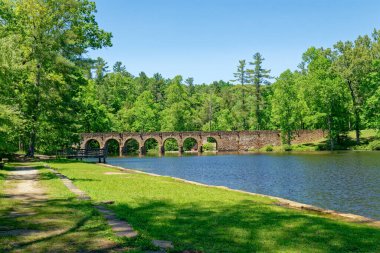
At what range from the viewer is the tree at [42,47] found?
107ft

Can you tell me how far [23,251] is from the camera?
6.99m

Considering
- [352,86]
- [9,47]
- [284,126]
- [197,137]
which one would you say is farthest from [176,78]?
[9,47]

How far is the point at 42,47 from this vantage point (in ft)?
107

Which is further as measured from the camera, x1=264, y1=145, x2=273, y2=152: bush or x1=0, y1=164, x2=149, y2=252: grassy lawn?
x1=264, y1=145, x2=273, y2=152: bush

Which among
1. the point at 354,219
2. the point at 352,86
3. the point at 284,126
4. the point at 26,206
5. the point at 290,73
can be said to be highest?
the point at 290,73

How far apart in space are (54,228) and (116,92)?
99.7 m

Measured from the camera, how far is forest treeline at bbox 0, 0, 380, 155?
3244 cm

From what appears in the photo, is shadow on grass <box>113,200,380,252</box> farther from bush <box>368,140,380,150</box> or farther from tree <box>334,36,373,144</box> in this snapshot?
tree <box>334,36,373,144</box>

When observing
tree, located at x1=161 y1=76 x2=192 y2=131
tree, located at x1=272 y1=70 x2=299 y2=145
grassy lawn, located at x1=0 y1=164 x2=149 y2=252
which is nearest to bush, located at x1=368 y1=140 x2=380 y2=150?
tree, located at x1=272 y1=70 x2=299 y2=145

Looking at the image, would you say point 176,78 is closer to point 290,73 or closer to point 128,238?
point 290,73

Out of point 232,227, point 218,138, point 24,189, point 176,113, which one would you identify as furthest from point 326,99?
point 232,227

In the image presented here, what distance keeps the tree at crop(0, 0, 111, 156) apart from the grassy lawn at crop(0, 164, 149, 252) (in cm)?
2172

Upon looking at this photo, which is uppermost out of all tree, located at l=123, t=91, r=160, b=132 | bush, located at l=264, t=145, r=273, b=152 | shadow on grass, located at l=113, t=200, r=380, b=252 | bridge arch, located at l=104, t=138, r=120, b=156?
tree, located at l=123, t=91, r=160, b=132

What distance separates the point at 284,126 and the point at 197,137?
1784 centimetres
